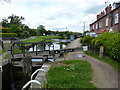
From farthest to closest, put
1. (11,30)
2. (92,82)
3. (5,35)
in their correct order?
(11,30) < (5,35) < (92,82)

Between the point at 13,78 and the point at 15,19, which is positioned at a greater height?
the point at 15,19

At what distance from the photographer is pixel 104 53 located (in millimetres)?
10617

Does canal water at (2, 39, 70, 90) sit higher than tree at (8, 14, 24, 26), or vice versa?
tree at (8, 14, 24, 26)

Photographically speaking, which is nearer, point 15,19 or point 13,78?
point 13,78

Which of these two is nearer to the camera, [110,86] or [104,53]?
[110,86]

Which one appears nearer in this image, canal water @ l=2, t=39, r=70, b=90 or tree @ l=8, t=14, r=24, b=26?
canal water @ l=2, t=39, r=70, b=90

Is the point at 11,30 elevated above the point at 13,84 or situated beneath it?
elevated above

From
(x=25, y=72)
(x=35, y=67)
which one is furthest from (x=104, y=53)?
(x=25, y=72)

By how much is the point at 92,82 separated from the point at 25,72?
5395 mm

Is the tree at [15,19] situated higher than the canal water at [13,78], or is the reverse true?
the tree at [15,19]

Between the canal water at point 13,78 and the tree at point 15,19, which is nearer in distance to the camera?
the canal water at point 13,78

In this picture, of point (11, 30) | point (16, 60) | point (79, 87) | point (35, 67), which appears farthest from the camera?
point (11, 30)

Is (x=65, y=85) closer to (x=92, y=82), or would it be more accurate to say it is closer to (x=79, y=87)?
(x=79, y=87)

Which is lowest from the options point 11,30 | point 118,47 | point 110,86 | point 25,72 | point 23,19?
point 25,72
